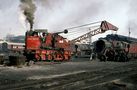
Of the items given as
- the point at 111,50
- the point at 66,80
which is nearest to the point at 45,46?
the point at 111,50

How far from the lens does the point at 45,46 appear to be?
34.9m

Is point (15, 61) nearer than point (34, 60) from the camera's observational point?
Yes

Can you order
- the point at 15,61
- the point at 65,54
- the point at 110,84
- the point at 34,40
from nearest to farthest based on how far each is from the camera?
1. the point at 110,84
2. the point at 15,61
3. the point at 34,40
4. the point at 65,54

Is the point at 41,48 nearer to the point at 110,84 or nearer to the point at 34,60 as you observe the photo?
the point at 34,60

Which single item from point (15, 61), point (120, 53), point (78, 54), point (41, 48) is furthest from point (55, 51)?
point (78, 54)

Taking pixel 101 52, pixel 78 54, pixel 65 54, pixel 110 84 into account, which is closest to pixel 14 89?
pixel 110 84

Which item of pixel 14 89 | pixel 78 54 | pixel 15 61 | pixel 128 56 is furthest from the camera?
pixel 78 54

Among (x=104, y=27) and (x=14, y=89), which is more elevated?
(x=104, y=27)

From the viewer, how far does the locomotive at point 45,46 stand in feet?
111

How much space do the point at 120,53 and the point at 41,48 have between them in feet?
47.7

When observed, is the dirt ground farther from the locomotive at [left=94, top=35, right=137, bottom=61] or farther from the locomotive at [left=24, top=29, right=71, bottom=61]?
the locomotive at [left=94, top=35, right=137, bottom=61]

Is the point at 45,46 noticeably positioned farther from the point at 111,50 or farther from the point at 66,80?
the point at 66,80

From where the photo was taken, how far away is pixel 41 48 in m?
34.4

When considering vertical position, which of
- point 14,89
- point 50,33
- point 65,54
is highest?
point 50,33
